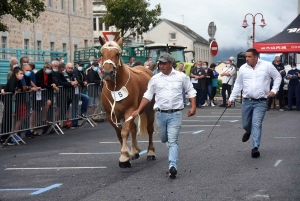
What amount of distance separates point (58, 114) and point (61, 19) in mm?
34439

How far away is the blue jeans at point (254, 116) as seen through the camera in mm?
13656

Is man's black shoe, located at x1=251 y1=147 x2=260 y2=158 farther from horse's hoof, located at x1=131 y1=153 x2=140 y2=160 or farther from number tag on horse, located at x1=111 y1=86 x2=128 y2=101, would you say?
number tag on horse, located at x1=111 y1=86 x2=128 y2=101

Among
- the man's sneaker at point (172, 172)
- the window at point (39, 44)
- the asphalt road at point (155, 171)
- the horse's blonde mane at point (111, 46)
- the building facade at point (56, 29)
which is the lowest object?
the asphalt road at point (155, 171)

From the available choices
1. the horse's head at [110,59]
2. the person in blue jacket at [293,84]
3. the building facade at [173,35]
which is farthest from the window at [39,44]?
the building facade at [173,35]

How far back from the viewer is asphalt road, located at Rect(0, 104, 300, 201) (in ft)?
32.1

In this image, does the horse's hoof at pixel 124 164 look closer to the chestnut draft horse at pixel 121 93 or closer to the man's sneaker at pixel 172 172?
the chestnut draft horse at pixel 121 93

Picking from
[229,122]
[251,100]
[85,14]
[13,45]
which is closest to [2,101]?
[251,100]

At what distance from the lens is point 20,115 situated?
719 inches

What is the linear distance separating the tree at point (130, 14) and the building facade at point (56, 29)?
6.11ft

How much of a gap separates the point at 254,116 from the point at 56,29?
40651 mm

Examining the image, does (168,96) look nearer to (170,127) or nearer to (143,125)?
(170,127)

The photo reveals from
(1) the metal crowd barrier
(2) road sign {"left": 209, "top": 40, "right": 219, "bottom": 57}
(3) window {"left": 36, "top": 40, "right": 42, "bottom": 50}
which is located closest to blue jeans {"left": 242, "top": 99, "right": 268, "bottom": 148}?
(1) the metal crowd barrier

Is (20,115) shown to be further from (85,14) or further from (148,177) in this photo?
(85,14)

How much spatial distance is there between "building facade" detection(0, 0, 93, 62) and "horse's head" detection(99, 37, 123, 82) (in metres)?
31.8
